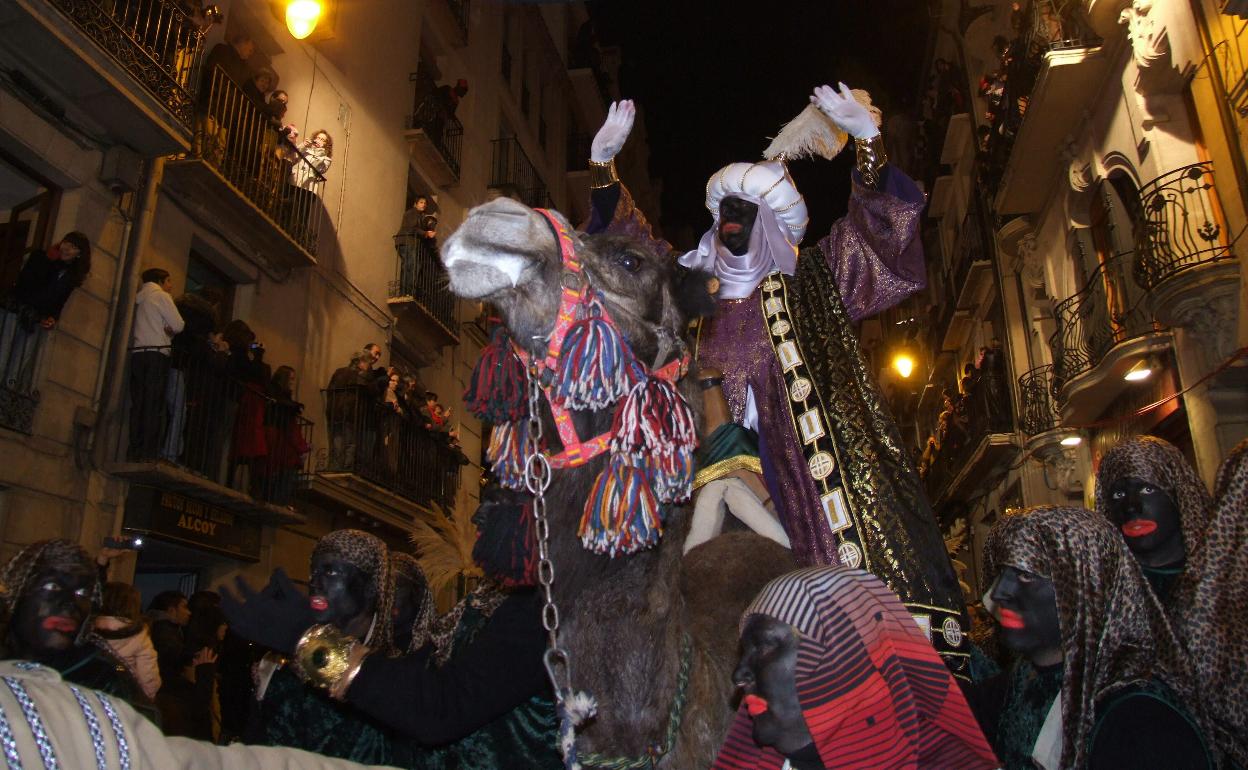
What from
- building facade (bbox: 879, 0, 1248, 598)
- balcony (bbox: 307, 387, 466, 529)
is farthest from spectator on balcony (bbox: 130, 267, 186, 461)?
building facade (bbox: 879, 0, 1248, 598)

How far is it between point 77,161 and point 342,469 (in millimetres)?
5713

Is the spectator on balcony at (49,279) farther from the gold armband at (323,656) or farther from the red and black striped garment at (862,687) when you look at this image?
the red and black striped garment at (862,687)

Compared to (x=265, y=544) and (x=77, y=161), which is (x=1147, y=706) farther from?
(x=265, y=544)

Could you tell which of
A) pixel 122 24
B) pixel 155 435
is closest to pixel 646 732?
pixel 155 435

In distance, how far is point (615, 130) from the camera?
A: 3555 mm

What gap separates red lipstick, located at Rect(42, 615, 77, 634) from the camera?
13.2 ft

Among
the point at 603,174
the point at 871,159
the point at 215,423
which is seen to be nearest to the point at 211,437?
the point at 215,423

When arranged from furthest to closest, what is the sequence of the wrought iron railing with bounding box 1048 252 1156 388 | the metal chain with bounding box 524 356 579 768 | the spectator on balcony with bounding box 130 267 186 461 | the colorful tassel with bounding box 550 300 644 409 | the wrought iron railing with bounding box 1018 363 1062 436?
the wrought iron railing with bounding box 1018 363 1062 436
the wrought iron railing with bounding box 1048 252 1156 388
the spectator on balcony with bounding box 130 267 186 461
the colorful tassel with bounding box 550 300 644 409
the metal chain with bounding box 524 356 579 768

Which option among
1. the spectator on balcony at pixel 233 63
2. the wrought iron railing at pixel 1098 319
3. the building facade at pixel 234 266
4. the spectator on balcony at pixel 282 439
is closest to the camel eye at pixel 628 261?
the building facade at pixel 234 266

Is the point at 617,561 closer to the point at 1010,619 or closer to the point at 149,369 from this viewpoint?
the point at 1010,619

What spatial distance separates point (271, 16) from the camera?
13.7m

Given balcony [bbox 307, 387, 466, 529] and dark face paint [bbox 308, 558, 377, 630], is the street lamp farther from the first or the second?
dark face paint [bbox 308, 558, 377, 630]

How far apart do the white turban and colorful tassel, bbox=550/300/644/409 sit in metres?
1.41

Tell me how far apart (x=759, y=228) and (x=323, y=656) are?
234cm
